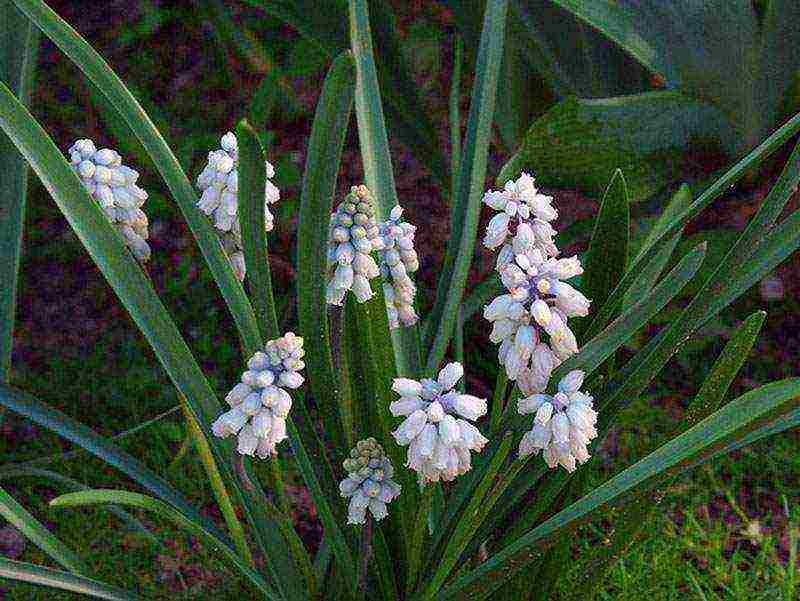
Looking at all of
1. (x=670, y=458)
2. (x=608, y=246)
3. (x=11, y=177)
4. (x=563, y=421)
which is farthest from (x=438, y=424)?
(x=11, y=177)

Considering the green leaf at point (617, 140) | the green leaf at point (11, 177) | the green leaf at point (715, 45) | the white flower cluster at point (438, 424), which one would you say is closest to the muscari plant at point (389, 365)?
the white flower cluster at point (438, 424)

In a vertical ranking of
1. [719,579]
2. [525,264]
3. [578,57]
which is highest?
[525,264]

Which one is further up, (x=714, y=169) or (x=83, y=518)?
(x=714, y=169)

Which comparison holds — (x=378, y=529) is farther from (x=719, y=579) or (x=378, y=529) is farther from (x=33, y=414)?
(x=719, y=579)

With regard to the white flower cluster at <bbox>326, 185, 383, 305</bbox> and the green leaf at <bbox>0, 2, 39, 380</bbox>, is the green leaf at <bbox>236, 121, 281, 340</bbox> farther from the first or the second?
the green leaf at <bbox>0, 2, 39, 380</bbox>

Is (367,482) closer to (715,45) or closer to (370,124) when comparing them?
(370,124)

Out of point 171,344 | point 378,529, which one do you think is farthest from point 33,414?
point 378,529

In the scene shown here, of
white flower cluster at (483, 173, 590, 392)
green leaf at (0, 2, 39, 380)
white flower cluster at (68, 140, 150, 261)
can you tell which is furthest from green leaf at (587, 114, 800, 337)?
green leaf at (0, 2, 39, 380)
